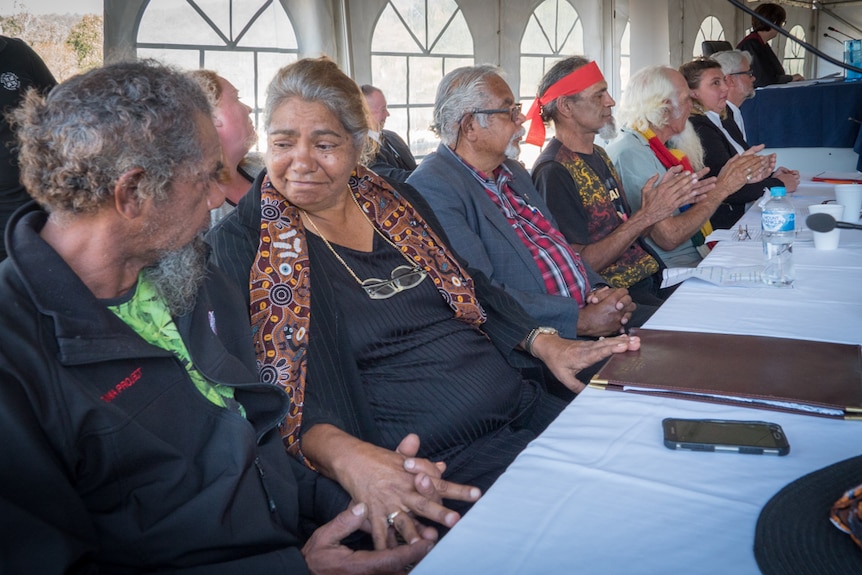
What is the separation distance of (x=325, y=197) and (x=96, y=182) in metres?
0.84

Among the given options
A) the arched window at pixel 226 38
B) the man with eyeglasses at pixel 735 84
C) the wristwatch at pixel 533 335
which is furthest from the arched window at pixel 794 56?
the wristwatch at pixel 533 335

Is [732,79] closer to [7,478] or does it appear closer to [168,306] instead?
[168,306]

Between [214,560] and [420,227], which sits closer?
→ [214,560]

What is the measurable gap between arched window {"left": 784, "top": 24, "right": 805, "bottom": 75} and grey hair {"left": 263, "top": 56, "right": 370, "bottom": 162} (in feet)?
49.9

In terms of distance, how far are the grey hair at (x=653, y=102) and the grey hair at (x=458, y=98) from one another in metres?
1.39

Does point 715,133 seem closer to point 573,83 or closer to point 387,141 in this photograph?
point 573,83

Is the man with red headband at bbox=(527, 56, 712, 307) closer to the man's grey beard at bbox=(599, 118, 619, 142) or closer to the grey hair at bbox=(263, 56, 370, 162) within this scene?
the man's grey beard at bbox=(599, 118, 619, 142)

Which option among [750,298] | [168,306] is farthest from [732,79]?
[168,306]

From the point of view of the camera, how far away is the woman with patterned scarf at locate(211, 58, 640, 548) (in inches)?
62.4

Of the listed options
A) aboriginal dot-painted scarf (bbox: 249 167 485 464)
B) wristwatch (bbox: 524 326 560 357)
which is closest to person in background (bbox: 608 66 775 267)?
wristwatch (bbox: 524 326 560 357)

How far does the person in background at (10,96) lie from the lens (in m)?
2.64

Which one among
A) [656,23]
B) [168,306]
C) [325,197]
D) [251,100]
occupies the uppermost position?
[656,23]

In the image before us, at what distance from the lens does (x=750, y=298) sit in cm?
194

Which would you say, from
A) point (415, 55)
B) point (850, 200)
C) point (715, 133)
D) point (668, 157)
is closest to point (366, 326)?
point (850, 200)
